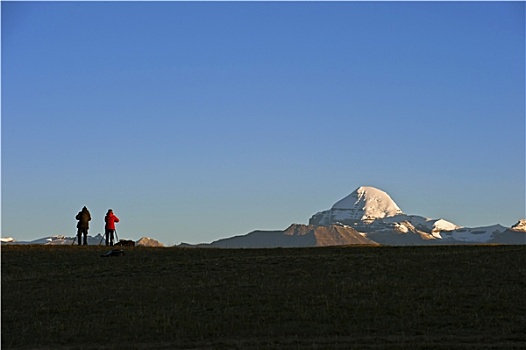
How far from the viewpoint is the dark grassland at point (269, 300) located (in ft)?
82.6

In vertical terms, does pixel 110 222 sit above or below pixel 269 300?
above

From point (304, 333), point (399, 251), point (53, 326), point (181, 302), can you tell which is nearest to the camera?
point (304, 333)

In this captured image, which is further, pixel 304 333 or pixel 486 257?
pixel 486 257

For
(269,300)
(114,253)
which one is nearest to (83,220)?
(114,253)

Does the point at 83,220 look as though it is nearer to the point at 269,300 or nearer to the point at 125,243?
the point at 125,243

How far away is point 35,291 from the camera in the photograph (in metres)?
33.8

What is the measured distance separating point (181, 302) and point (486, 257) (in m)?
14.8

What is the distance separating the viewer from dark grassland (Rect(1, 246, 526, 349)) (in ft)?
82.6

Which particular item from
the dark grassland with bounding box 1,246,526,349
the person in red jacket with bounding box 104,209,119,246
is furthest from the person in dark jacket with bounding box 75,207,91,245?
the dark grassland with bounding box 1,246,526,349

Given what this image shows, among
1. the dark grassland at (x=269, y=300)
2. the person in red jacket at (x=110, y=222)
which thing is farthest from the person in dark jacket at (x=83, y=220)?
the dark grassland at (x=269, y=300)

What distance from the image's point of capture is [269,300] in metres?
30.2

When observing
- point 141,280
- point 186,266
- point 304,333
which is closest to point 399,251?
point 186,266

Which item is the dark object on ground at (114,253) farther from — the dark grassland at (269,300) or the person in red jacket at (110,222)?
the person in red jacket at (110,222)

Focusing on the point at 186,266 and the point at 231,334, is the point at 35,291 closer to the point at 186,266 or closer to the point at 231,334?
the point at 186,266
